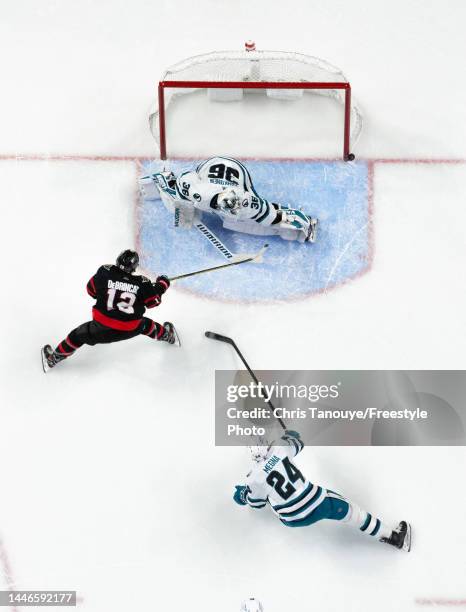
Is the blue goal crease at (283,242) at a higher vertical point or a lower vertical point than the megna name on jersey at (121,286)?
higher

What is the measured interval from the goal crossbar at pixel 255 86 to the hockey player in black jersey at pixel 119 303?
1095 millimetres

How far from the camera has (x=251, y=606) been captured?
6.95 metres

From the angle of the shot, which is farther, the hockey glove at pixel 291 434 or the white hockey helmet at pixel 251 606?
the hockey glove at pixel 291 434

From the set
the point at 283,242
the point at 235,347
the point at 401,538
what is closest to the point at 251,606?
the point at 401,538

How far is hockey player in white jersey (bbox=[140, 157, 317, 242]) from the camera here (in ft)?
→ 24.9

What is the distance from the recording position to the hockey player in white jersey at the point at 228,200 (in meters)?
7.58

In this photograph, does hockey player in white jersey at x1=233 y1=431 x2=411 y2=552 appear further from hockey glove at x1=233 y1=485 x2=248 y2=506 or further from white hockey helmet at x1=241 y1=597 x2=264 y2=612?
white hockey helmet at x1=241 y1=597 x2=264 y2=612

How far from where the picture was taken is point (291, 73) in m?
7.95

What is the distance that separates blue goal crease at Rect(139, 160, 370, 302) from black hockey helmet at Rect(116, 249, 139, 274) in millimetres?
678

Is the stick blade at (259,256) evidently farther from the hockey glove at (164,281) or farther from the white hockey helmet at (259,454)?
the white hockey helmet at (259,454)

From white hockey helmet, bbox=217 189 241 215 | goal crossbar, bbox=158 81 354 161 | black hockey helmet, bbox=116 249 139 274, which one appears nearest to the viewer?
black hockey helmet, bbox=116 249 139 274

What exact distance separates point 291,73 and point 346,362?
177 cm

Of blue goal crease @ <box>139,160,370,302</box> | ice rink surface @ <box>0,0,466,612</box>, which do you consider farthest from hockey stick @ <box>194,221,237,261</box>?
ice rink surface @ <box>0,0,466,612</box>

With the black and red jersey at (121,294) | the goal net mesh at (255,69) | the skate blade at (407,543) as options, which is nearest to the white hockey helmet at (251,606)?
the skate blade at (407,543)
